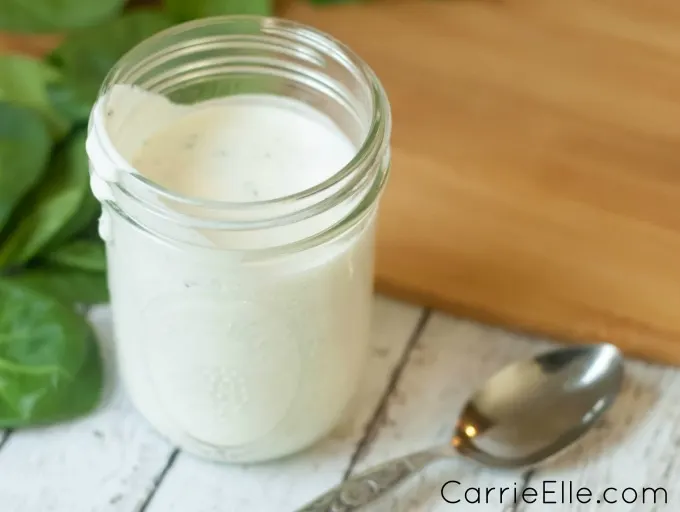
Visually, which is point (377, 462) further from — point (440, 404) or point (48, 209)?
point (48, 209)

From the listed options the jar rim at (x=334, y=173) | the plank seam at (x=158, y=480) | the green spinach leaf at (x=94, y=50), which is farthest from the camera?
the green spinach leaf at (x=94, y=50)

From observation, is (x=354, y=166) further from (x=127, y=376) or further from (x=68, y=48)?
(x=68, y=48)

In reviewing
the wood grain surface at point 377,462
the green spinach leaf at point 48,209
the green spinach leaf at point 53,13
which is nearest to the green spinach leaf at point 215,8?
the green spinach leaf at point 53,13

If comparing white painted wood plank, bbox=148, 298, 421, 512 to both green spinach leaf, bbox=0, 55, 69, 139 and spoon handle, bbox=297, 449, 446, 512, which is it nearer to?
spoon handle, bbox=297, 449, 446, 512

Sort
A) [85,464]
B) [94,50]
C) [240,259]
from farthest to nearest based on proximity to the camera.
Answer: [94,50], [85,464], [240,259]

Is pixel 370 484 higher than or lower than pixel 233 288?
lower

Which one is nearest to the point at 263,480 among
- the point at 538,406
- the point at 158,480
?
the point at 158,480

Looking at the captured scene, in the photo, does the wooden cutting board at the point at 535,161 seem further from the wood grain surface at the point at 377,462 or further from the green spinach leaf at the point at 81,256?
the green spinach leaf at the point at 81,256
